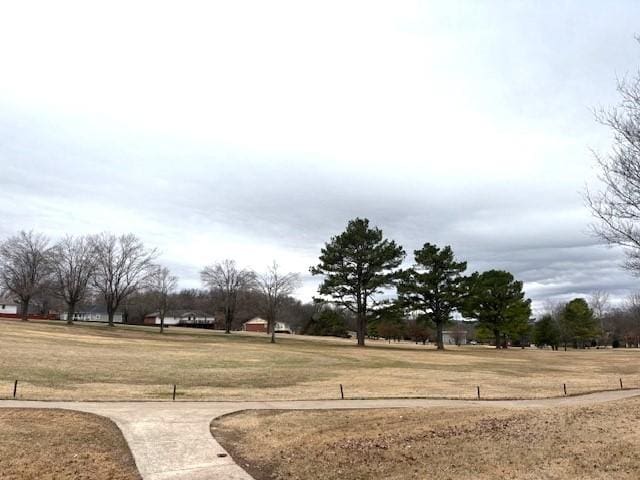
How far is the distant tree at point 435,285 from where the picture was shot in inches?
2276

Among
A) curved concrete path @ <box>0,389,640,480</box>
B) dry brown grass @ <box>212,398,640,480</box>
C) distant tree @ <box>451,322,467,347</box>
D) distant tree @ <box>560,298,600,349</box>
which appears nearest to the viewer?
dry brown grass @ <box>212,398,640,480</box>

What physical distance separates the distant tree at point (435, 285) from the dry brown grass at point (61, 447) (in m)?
47.7

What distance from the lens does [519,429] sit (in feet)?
→ 34.8

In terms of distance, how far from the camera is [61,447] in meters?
9.66

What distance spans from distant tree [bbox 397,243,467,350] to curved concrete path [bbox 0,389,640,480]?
37.9 meters

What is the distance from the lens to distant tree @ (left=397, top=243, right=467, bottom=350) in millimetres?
57812

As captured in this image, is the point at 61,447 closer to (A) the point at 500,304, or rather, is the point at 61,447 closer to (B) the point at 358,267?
(B) the point at 358,267

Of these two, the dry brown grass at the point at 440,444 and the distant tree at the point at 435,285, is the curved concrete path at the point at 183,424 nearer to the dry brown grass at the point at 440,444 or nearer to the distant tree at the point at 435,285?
the dry brown grass at the point at 440,444

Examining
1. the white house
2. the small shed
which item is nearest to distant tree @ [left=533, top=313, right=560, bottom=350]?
the small shed

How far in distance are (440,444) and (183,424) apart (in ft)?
19.7

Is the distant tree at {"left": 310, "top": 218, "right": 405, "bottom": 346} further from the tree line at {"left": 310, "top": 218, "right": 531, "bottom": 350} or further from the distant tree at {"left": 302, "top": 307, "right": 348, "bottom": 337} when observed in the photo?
the distant tree at {"left": 302, "top": 307, "right": 348, "bottom": 337}

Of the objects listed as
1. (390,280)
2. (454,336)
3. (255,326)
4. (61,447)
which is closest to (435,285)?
(390,280)

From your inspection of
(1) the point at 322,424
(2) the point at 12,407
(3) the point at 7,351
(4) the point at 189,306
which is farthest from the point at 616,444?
(4) the point at 189,306

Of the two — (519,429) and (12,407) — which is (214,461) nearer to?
(519,429)
